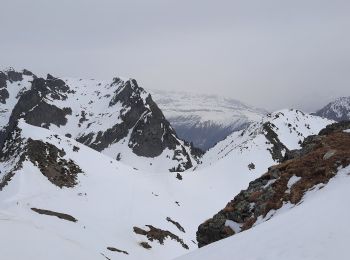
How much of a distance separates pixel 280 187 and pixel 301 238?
1423 centimetres

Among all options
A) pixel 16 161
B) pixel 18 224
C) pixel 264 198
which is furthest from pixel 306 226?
pixel 16 161

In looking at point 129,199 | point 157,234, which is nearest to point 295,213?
point 157,234

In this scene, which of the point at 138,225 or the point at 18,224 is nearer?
the point at 18,224

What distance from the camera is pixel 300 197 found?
25.3m

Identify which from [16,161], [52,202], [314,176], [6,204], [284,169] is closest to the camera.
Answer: [314,176]

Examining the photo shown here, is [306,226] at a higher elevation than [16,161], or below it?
below

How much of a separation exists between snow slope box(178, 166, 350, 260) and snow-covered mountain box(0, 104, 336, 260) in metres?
25.8

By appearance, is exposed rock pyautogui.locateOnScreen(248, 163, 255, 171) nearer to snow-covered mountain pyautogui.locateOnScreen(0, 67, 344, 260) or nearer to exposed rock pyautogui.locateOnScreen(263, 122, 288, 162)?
snow-covered mountain pyautogui.locateOnScreen(0, 67, 344, 260)

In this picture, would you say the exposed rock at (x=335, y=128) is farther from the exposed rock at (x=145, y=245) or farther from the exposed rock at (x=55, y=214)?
the exposed rock at (x=55, y=214)

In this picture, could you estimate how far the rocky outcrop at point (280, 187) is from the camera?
86.7 ft

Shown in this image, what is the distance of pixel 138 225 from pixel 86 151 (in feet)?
105

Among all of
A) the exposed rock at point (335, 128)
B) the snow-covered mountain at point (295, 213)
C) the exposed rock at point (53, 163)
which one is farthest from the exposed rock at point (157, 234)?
A: the exposed rock at point (335, 128)

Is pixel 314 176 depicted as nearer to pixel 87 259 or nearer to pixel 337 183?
pixel 337 183

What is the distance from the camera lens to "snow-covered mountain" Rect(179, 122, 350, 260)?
1458 centimetres
